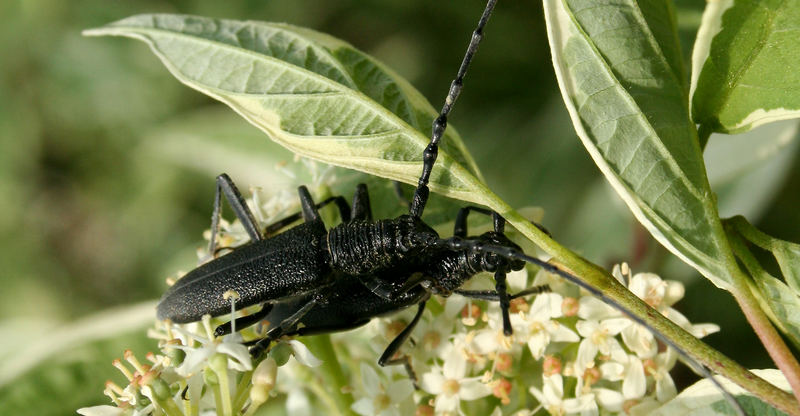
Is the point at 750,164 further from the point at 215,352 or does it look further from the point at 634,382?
the point at 215,352

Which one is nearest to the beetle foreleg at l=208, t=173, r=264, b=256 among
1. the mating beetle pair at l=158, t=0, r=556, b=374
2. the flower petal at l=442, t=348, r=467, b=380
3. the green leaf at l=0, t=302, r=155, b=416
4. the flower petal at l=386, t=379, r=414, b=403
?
the mating beetle pair at l=158, t=0, r=556, b=374

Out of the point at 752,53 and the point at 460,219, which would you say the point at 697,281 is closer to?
the point at 460,219

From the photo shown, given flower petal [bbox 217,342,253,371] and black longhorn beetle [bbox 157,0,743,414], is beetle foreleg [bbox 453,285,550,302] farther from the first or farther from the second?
flower petal [bbox 217,342,253,371]

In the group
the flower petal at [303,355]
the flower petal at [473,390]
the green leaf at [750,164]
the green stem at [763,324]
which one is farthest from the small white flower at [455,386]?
the green leaf at [750,164]

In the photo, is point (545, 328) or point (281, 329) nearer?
point (545, 328)

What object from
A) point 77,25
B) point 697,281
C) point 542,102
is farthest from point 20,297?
point 697,281

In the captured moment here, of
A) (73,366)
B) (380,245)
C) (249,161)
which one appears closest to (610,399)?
(380,245)

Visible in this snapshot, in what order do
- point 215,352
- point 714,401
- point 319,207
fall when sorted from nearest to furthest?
point 714,401
point 215,352
point 319,207

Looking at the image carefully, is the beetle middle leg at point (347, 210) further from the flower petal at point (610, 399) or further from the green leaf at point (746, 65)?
the green leaf at point (746, 65)
